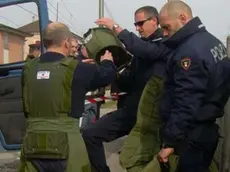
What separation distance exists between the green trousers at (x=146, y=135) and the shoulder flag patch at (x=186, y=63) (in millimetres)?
671

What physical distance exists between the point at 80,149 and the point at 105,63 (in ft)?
2.57

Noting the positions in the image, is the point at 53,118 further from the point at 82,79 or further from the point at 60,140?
the point at 82,79

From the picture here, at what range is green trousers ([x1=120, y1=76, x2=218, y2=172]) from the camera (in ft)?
14.3

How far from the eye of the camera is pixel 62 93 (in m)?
3.90

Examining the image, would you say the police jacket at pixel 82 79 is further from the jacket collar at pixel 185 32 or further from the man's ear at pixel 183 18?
the man's ear at pixel 183 18

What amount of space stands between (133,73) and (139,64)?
147 mm

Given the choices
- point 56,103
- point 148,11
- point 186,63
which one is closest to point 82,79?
point 56,103

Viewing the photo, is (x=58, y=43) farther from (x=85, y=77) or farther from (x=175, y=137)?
(x=175, y=137)

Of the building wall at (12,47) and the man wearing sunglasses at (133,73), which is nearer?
the man wearing sunglasses at (133,73)

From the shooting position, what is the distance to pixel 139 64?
488 centimetres

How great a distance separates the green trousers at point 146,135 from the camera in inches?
172

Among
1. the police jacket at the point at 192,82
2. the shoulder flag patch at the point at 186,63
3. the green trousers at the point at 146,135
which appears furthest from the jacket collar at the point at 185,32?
the green trousers at the point at 146,135

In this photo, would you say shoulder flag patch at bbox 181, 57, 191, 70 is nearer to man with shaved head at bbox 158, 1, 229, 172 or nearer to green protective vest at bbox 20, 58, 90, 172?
man with shaved head at bbox 158, 1, 229, 172

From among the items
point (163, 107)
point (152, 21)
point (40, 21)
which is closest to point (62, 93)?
point (163, 107)
